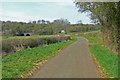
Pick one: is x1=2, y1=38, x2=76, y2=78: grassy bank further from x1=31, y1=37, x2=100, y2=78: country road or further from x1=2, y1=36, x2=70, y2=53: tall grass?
x1=2, y1=36, x2=70, y2=53: tall grass

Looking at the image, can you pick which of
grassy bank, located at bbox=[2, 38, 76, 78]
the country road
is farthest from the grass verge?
grassy bank, located at bbox=[2, 38, 76, 78]

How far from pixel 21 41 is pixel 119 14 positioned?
851 inches

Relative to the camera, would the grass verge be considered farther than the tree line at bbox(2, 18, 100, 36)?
No

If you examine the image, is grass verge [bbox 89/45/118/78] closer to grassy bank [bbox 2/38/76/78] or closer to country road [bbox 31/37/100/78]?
country road [bbox 31/37/100/78]

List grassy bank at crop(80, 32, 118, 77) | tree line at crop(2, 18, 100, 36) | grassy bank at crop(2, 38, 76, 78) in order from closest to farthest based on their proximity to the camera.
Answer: grassy bank at crop(2, 38, 76, 78)
grassy bank at crop(80, 32, 118, 77)
tree line at crop(2, 18, 100, 36)

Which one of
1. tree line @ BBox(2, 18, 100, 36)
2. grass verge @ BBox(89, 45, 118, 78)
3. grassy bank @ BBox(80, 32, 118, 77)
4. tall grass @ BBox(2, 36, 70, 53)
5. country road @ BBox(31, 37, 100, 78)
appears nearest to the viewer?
country road @ BBox(31, 37, 100, 78)

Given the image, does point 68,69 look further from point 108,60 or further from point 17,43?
point 17,43

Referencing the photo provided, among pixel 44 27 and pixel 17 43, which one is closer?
pixel 17 43

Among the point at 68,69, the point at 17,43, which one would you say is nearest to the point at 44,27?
the point at 17,43

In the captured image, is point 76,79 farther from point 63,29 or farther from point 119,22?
point 63,29

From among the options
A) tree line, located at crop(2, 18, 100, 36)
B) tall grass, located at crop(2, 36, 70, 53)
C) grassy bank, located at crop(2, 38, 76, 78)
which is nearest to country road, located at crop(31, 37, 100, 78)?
grassy bank, located at crop(2, 38, 76, 78)

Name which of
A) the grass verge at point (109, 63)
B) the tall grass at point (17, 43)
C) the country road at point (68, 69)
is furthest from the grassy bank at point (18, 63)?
the tall grass at point (17, 43)

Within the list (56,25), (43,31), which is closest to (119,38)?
(43,31)

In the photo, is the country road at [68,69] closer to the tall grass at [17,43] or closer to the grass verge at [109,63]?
the grass verge at [109,63]
